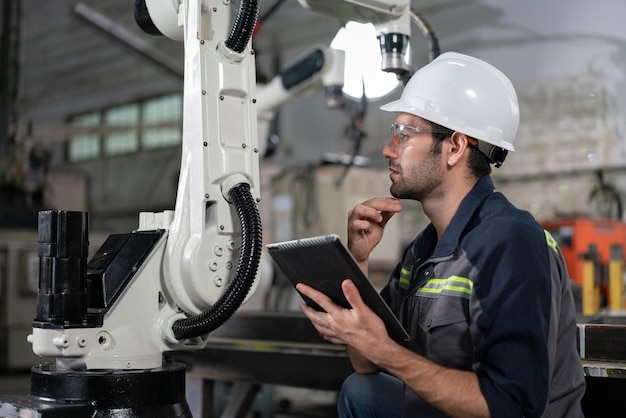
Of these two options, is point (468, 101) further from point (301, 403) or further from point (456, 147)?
point (301, 403)

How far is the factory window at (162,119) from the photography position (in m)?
8.70

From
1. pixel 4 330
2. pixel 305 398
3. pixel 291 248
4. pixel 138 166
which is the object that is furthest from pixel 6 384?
pixel 291 248

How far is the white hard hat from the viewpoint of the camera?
1.86 metres

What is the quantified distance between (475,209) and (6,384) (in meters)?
5.23

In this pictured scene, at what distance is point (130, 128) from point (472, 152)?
22.9 ft

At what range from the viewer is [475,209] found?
71.6 inches

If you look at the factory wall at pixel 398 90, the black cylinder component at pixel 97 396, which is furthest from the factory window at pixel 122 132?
the black cylinder component at pixel 97 396

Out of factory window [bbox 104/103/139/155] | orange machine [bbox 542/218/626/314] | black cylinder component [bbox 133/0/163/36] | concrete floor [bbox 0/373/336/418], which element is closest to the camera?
→ black cylinder component [bbox 133/0/163/36]

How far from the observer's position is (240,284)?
185 cm

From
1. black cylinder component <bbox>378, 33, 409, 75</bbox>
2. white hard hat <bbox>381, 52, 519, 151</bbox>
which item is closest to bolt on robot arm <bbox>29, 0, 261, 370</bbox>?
white hard hat <bbox>381, 52, 519, 151</bbox>

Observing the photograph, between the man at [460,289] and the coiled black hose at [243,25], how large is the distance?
400 millimetres

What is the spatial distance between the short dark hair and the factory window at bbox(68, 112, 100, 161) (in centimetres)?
808

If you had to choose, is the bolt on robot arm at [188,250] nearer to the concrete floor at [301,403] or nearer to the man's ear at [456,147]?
the man's ear at [456,147]

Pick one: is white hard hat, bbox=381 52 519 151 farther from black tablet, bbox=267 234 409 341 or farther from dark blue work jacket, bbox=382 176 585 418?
black tablet, bbox=267 234 409 341
